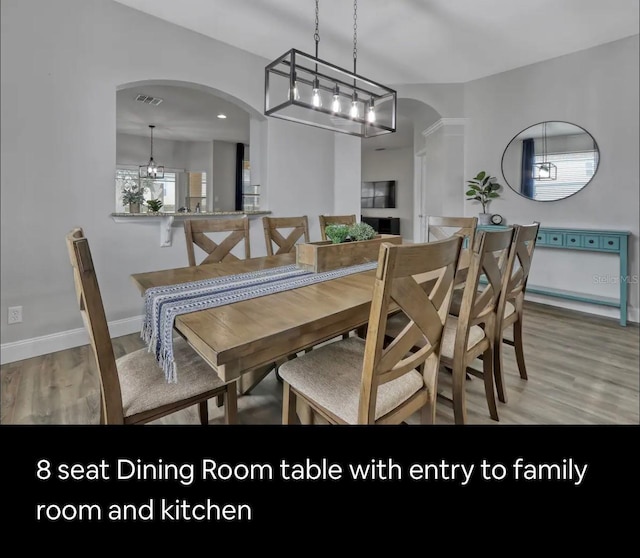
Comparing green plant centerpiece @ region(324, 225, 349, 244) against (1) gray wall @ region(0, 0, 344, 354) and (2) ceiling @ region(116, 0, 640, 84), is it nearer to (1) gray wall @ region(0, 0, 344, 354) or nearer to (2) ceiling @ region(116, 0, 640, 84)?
(1) gray wall @ region(0, 0, 344, 354)

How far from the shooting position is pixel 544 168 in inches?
158

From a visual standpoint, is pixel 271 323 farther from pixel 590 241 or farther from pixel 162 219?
pixel 590 241

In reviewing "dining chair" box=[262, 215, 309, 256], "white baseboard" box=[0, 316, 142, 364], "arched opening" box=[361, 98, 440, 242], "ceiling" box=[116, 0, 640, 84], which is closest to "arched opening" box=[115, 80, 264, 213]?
"ceiling" box=[116, 0, 640, 84]

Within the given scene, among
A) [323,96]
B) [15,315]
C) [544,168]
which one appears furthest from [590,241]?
[15,315]

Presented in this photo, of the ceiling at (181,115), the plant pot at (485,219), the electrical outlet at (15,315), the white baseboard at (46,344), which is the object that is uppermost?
the ceiling at (181,115)

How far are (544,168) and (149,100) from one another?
5.10 meters

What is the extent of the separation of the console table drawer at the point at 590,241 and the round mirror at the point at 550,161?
1.83ft

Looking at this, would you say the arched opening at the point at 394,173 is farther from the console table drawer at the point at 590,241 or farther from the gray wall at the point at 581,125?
the console table drawer at the point at 590,241

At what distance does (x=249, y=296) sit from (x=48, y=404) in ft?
4.49

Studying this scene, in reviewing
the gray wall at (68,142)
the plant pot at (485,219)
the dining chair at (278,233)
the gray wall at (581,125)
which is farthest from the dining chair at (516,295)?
the gray wall at (68,142)

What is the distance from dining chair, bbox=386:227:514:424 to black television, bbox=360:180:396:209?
776 cm

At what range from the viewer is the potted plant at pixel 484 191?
14.1 ft

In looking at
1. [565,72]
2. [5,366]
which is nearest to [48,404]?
[5,366]

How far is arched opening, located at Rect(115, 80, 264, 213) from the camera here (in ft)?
19.8
